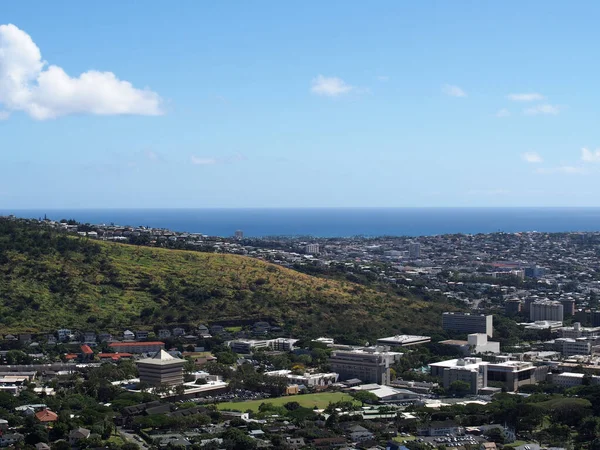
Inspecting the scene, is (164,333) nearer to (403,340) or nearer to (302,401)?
(403,340)

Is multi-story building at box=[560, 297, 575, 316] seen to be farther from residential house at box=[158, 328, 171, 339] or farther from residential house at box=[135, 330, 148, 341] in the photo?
residential house at box=[135, 330, 148, 341]

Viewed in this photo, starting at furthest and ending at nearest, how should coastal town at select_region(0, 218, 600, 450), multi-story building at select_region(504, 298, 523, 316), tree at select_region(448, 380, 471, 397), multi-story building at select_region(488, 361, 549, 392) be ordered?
multi-story building at select_region(504, 298, 523, 316), multi-story building at select_region(488, 361, 549, 392), tree at select_region(448, 380, 471, 397), coastal town at select_region(0, 218, 600, 450)

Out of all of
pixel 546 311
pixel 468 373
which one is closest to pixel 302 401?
pixel 468 373

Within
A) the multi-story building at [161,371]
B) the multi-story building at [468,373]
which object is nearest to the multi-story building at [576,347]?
the multi-story building at [468,373]

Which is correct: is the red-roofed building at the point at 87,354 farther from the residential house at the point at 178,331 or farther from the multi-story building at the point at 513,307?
the multi-story building at the point at 513,307

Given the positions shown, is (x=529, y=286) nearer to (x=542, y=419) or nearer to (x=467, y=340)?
(x=467, y=340)

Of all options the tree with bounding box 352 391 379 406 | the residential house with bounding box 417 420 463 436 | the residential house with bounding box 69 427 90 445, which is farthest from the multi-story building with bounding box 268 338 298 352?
the residential house with bounding box 69 427 90 445
